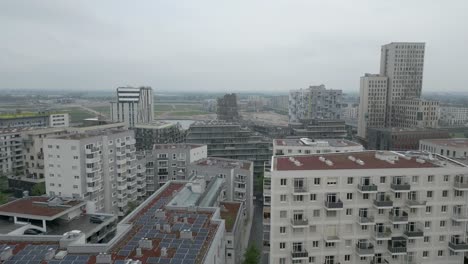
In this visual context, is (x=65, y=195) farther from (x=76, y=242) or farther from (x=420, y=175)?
(x=420, y=175)

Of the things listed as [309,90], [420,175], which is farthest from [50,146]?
[309,90]

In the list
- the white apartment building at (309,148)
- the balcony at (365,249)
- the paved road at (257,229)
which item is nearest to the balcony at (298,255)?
the balcony at (365,249)

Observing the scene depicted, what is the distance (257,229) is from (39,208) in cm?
2473

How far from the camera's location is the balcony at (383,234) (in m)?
25.9

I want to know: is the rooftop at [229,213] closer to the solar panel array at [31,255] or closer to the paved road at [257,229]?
the paved road at [257,229]

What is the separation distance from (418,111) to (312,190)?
78.4m

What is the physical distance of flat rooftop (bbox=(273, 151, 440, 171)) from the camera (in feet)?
88.1

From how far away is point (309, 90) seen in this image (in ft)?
359

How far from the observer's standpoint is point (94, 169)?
4466 centimetres

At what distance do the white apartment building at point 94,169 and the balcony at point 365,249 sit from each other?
28.2m

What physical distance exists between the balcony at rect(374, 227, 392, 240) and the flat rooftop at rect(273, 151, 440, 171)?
4.39 m

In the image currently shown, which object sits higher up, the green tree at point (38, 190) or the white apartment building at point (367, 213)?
the white apartment building at point (367, 213)

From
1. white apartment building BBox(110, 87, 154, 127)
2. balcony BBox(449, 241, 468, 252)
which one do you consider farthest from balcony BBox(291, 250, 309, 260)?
white apartment building BBox(110, 87, 154, 127)

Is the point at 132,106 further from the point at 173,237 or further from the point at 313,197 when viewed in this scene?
the point at 313,197
